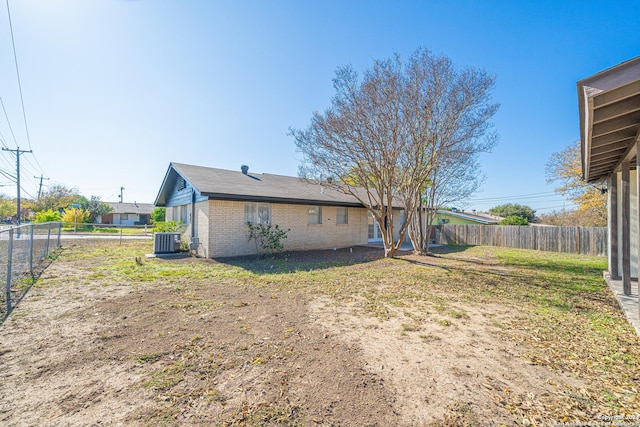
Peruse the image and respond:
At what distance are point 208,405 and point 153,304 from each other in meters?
3.46

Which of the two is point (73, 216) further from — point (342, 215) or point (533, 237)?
point (533, 237)

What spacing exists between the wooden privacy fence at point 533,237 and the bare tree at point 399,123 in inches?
328

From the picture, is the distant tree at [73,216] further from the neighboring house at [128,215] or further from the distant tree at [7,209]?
the distant tree at [7,209]

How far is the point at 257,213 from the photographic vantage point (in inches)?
474

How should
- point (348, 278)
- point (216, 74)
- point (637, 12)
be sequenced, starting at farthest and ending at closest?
point (216, 74)
point (348, 278)
point (637, 12)

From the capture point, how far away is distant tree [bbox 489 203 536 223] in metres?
38.9

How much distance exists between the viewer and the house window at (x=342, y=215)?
15.0m

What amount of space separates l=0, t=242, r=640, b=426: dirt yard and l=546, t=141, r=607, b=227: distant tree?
14.6m

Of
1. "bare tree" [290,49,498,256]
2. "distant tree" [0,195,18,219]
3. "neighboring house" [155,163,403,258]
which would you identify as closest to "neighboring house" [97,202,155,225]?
"distant tree" [0,195,18,219]

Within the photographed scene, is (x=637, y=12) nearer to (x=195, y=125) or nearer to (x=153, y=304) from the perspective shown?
(x=153, y=304)

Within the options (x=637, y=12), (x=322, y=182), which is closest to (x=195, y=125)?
(x=322, y=182)

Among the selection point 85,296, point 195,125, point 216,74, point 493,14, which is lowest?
point 85,296

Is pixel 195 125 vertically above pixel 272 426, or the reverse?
pixel 195 125

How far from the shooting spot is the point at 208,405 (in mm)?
2293
